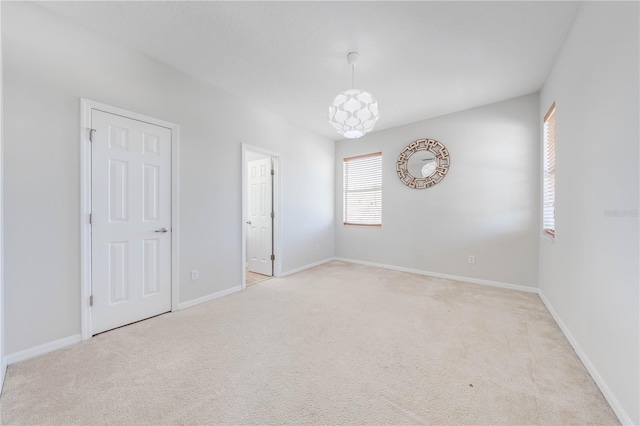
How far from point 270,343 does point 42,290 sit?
5.90 ft

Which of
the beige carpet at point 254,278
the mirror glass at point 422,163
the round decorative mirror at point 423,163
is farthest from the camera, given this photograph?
the mirror glass at point 422,163

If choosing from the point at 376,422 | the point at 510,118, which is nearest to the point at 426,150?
the point at 510,118

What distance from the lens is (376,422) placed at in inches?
51.8

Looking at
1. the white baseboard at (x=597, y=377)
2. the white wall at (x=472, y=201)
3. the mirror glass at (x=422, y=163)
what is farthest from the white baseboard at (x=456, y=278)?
the mirror glass at (x=422, y=163)

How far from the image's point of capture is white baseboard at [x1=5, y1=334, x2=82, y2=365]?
1800mm

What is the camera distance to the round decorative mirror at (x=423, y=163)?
4054mm

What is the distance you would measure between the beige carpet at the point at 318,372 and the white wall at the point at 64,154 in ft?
1.47

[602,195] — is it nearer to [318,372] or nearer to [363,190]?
[318,372]

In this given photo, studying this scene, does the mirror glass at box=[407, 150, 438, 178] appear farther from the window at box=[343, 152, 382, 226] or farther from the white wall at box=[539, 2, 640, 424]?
the white wall at box=[539, 2, 640, 424]

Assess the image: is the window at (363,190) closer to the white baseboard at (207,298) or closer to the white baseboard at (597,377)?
the white baseboard at (207,298)

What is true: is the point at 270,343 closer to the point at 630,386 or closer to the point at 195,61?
the point at 630,386

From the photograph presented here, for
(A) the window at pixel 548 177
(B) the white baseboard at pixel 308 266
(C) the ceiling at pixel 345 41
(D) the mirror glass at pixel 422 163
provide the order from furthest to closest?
(B) the white baseboard at pixel 308 266
(D) the mirror glass at pixel 422 163
(A) the window at pixel 548 177
(C) the ceiling at pixel 345 41

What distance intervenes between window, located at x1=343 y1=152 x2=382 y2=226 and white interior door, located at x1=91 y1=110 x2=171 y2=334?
133 inches

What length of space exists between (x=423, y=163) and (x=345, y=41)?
259 centimetres
